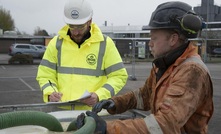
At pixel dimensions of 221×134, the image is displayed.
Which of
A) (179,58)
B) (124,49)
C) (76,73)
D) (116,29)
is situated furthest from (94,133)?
(116,29)

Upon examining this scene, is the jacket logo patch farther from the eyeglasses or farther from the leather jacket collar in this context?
the leather jacket collar

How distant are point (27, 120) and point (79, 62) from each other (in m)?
1.10

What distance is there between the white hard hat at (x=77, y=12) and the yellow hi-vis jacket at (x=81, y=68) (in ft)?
0.55

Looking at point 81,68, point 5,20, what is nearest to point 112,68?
point 81,68

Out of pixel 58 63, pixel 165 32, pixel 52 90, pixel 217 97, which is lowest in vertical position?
pixel 217 97

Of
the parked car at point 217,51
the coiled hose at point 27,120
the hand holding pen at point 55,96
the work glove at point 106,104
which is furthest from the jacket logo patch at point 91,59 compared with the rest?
the parked car at point 217,51

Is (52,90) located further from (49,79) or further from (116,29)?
(116,29)

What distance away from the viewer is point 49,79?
313 centimetres

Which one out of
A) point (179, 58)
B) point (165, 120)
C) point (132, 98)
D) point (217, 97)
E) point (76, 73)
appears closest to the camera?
point (165, 120)

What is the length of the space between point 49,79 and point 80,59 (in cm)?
37

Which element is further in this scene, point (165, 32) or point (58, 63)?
point (58, 63)

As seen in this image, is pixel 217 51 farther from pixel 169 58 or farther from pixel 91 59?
pixel 169 58

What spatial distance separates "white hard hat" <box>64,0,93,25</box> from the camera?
117 inches

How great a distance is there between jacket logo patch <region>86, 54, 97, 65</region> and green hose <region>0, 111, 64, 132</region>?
3.20 ft
